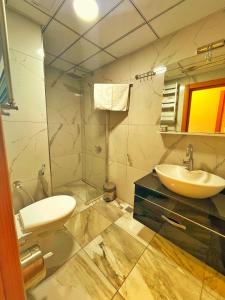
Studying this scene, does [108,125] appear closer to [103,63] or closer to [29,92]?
[103,63]

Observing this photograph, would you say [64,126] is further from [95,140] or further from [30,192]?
[30,192]

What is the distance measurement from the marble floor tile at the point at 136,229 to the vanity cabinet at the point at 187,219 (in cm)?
27

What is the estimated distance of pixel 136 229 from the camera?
1586mm

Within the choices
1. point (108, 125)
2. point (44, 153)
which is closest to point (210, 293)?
point (44, 153)

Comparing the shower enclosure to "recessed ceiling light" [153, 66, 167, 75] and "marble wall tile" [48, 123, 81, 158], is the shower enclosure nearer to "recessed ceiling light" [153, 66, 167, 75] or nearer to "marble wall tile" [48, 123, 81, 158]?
"marble wall tile" [48, 123, 81, 158]

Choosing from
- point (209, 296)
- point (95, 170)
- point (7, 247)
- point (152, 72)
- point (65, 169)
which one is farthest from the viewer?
point (65, 169)

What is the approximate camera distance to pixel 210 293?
101 centimetres

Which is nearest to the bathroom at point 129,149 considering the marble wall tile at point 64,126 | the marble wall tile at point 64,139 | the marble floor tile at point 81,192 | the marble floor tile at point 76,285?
the marble floor tile at point 76,285

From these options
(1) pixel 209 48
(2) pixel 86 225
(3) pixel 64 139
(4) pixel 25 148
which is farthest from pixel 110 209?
(1) pixel 209 48

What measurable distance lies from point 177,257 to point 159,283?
312mm

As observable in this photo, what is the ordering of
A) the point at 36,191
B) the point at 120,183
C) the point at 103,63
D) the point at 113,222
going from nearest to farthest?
the point at 36,191 < the point at 113,222 < the point at 103,63 < the point at 120,183

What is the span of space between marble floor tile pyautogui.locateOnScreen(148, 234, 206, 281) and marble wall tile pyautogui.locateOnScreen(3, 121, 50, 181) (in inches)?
55.0

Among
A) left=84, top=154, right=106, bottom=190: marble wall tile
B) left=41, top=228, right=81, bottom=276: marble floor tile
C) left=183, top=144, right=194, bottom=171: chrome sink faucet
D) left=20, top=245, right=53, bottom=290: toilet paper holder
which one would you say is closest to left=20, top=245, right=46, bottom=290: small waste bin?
left=20, top=245, right=53, bottom=290: toilet paper holder

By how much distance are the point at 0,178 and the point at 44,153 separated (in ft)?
4.44
